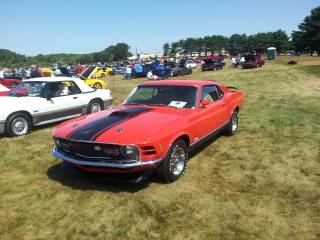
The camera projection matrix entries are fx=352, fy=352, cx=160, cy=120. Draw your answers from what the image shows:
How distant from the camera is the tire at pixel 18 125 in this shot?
9.17 m

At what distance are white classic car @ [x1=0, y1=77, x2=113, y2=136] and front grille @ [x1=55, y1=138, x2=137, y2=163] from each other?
4.18 m

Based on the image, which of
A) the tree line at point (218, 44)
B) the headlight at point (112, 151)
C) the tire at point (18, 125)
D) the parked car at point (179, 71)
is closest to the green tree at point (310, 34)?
the tree line at point (218, 44)

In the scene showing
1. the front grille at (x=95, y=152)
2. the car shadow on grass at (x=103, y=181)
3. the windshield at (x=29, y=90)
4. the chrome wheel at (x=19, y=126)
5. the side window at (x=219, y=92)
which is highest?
the windshield at (x=29, y=90)

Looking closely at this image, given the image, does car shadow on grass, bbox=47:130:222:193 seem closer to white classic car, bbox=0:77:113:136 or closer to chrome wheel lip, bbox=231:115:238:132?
chrome wheel lip, bbox=231:115:238:132

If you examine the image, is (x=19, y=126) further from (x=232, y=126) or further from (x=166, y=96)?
(x=232, y=126)

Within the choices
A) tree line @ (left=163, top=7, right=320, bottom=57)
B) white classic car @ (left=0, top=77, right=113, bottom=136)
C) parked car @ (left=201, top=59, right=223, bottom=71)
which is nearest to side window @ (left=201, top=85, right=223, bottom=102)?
white classic car @ (left=0, top=77, right=113, bottom=136)

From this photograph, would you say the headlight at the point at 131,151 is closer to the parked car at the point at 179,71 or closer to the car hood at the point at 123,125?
the car hood at the point at 123,125

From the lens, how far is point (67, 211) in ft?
16.0

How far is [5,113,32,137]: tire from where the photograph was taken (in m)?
9.17

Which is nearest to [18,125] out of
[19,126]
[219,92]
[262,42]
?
[19,126]

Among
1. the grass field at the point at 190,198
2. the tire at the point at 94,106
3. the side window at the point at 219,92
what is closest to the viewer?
the grass field at the point at 190,198

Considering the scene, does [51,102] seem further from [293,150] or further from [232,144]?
[293,150]

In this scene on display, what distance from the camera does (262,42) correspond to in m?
119

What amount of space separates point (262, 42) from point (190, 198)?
122m
